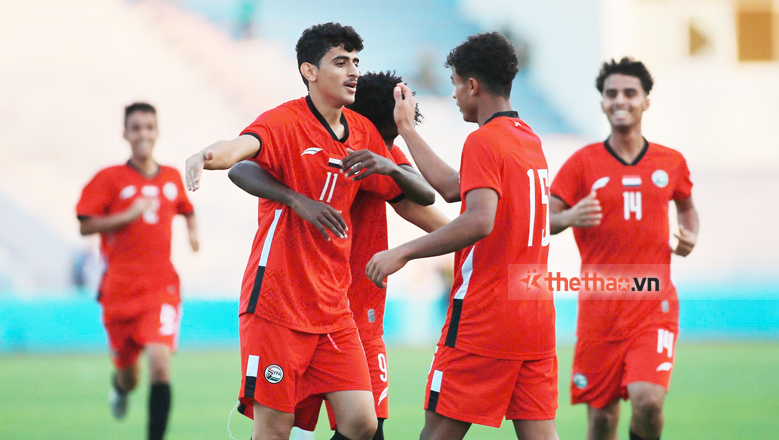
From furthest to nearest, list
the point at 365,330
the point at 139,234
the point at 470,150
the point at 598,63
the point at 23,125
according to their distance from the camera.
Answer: the point at 598,63
the point at 23,125
the point at 139,234
the point at 365,330
the point at 470,150

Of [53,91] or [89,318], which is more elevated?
[53,91]

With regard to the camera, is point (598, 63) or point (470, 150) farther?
point (598, 63)

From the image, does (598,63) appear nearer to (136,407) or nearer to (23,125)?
(23,125)

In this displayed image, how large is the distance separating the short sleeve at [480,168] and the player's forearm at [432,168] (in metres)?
0.40

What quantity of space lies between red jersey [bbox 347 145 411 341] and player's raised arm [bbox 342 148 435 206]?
0.29 metres

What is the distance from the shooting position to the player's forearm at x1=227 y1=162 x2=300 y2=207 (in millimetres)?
4469

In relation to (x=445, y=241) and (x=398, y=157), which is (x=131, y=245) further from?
(x=445, y=241)

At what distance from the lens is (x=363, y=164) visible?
4.51 metres

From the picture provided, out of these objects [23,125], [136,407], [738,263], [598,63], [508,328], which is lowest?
[136,407]

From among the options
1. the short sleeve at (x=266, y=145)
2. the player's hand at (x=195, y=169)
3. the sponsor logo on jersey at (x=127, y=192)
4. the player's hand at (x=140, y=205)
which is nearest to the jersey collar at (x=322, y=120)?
the short sleeve at (x=266, y=145)

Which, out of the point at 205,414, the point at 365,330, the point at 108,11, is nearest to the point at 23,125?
the point at 108,11

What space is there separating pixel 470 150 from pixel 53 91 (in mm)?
23682

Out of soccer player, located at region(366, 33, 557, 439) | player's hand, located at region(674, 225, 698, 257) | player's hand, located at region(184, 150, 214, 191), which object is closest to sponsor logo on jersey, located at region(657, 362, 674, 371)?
player's hand, located at region(674, 225, 698, 257)

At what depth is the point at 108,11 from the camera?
1045 inches
